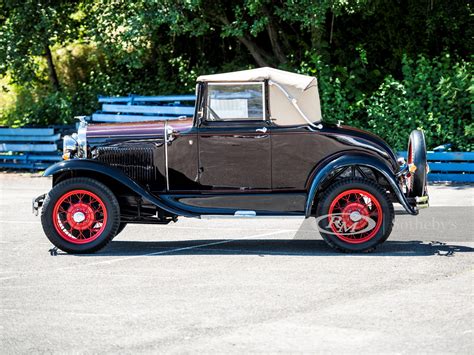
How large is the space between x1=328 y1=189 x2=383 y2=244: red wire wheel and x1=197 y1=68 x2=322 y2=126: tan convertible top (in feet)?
3.02

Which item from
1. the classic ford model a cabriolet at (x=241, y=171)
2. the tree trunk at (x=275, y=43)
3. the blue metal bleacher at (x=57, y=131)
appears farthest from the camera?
the tree trunk at (x=275, y=43)

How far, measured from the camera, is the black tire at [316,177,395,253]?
9492 mm

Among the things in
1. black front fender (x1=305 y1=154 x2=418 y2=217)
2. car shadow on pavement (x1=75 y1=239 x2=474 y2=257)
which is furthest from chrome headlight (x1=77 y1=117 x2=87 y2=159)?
black front fender (x1=305 y1=154 x2=418 y2=217)

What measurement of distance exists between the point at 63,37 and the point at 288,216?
12.3 metres

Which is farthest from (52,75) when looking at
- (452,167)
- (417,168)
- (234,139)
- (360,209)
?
(360,209)

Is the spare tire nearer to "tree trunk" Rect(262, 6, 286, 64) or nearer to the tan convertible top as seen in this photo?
the tan convertible top

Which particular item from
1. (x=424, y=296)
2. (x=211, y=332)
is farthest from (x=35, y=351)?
(x=424, y=296)

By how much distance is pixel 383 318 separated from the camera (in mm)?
6879

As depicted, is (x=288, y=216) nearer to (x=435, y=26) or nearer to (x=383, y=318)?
(x=383, y=318)

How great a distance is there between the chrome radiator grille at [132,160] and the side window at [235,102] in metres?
0.79

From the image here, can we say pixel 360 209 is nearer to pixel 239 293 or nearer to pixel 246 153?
pixel 246 153

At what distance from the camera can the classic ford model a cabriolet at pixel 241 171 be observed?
31.5 ft

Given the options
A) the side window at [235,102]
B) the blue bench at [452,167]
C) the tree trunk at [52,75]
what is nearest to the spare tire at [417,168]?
the side window at [235,102]

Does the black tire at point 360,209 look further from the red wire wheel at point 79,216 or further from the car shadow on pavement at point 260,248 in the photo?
the red wire wheel at point 79,216
